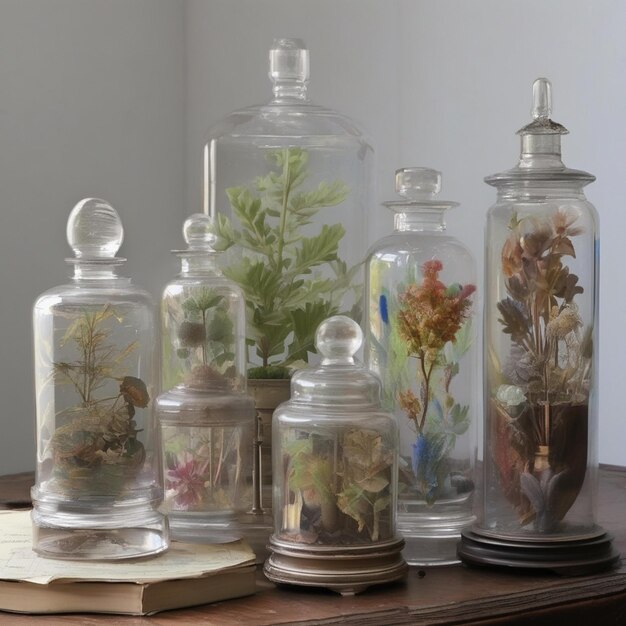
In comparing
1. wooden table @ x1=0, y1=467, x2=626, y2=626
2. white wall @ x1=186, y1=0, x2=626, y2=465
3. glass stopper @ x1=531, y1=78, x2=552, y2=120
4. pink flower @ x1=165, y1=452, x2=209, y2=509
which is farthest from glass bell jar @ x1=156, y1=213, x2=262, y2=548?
white wall @ x1=186, y1=0, x2=626, y2=465

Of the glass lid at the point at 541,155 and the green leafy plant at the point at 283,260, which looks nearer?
the glass lid at the point at 541,155

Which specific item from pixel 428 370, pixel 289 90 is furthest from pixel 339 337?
pixel 289 90

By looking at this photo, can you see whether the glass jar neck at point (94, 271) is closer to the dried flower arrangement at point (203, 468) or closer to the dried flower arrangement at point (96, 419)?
the dried flower arrangement at point (96, 419)

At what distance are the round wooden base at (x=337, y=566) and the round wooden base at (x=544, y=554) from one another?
100 mm

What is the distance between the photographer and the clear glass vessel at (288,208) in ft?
3.86

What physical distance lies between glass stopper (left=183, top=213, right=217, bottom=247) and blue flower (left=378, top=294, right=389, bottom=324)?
0.18m

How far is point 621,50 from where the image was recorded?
171 centimetres

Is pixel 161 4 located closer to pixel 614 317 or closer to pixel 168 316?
pixel 614 317

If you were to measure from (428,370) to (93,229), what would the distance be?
34 cm

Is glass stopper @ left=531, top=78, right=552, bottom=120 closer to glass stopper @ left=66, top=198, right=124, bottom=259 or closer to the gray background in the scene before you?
glass stopper @ left=66, top=198, right=124, bottom=259

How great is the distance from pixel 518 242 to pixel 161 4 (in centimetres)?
171

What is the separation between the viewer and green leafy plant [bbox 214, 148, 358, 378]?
46.2 inches

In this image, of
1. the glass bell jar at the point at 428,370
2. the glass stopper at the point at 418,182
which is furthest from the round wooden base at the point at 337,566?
the glass stopper at the point at 418,182

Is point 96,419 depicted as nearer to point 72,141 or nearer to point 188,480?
point 188,480
